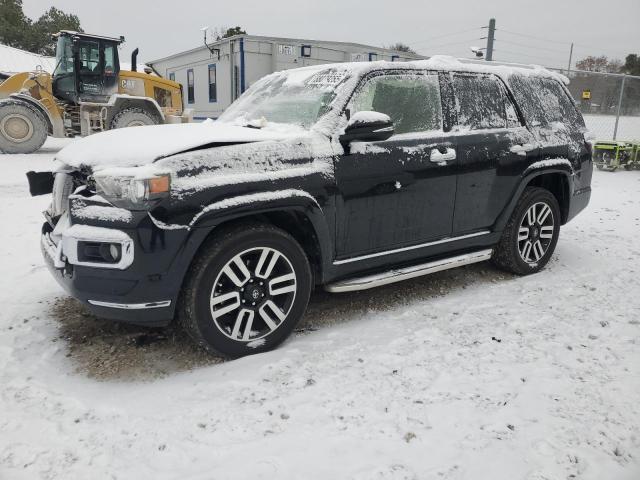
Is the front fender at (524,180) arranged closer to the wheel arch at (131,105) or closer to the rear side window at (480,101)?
the rear side window at (480,101)

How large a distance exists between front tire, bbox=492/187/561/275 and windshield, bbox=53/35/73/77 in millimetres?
12403

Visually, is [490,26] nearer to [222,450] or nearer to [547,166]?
[547,166]

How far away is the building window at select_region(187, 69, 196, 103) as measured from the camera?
73.4 feet

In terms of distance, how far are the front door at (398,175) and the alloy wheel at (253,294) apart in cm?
49

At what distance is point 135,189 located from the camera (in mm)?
2695

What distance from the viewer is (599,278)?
15.6 feet

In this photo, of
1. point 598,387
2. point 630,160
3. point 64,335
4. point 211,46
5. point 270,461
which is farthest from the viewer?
point 211,46

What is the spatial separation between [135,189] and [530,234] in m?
3.60

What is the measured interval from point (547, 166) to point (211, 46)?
1749 cm

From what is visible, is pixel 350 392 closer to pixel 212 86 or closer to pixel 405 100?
pixel 405 100

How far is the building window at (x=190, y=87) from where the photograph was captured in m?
22.4

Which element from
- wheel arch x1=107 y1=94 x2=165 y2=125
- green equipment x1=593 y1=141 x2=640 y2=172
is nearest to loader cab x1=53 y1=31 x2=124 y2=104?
wheel arch x1=107 y1=94 x2=165 y2=125

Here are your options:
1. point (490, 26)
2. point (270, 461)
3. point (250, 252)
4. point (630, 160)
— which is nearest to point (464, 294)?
point (250, 252)

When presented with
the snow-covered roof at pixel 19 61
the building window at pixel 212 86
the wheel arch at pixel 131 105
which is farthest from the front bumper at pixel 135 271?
the snow-covered roof at pixel 19 61
